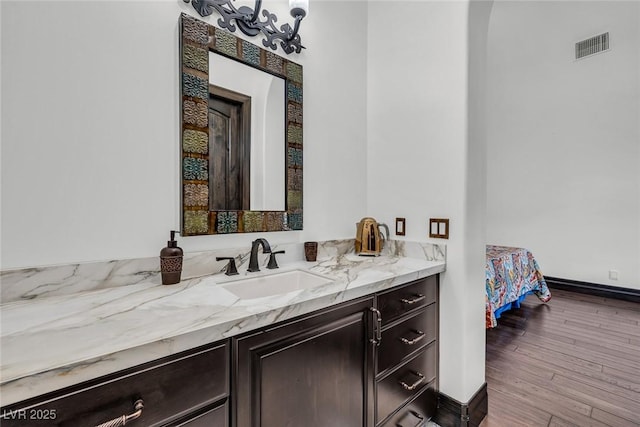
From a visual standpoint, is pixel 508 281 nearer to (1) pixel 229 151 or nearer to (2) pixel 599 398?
(2) pixel 599 398

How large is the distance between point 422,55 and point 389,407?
193cm

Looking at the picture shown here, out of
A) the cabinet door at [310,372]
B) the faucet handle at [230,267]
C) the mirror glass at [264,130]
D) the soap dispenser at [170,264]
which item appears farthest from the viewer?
the mirror glass at [264,130]

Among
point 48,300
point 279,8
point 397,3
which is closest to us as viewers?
point 48,300

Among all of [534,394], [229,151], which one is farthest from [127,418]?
[534,394]

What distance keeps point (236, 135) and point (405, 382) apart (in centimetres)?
150

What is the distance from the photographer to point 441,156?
5.51 ft

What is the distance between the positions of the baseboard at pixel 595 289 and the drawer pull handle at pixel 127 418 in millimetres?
5181

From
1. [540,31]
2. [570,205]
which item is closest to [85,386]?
[570,205]

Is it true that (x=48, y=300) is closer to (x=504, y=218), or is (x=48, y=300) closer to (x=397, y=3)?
(x=397, y=3)

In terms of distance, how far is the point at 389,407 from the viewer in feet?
4.50

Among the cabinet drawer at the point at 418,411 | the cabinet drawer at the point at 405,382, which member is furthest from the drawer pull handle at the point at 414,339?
the cabinet drawer at the point at 418,411

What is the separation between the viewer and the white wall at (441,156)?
159cm

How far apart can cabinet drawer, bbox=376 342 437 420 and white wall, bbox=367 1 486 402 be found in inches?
4.4

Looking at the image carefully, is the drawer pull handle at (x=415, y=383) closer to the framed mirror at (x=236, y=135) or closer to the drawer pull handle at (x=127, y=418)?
the framed mirror at (x=236, y=135)
